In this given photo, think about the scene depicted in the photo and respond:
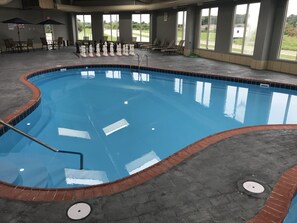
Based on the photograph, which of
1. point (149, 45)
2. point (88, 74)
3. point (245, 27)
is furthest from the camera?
point (149, 45)

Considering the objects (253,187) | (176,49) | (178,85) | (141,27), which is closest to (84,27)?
(141,27)

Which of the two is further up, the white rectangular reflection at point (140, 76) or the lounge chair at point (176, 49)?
the lounge chair at point (176, 49)

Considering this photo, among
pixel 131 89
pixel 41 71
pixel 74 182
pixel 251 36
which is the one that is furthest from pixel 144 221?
pixel 251 36

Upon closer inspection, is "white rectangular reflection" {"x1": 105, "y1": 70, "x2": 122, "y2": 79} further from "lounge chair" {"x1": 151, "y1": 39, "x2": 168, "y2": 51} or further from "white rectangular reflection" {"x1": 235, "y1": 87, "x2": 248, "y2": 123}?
"lounge chair" {"x1": 151, "y1": 39, "x2": 168, "y2": 51}

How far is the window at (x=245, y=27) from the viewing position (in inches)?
398

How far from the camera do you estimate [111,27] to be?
63.9 ft

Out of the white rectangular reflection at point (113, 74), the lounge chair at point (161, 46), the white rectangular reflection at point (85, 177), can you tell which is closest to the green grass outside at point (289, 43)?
the white rectangular reflection at point (113, 74)

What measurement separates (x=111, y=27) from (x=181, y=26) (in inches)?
268

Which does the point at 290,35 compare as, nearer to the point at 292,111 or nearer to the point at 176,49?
the point at 292,111

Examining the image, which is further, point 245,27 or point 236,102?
point 245,27

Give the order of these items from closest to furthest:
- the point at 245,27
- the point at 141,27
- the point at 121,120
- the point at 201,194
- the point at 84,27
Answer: the point at 201,194, the point at 121,120, the point at 245,27, the point at 141,27, the point at 84,27

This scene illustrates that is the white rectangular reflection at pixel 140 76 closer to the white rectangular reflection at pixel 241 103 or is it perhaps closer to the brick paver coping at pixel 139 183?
the white rectangular reflection at pixel 241 103

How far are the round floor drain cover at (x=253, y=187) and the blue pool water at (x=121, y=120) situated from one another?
163cm

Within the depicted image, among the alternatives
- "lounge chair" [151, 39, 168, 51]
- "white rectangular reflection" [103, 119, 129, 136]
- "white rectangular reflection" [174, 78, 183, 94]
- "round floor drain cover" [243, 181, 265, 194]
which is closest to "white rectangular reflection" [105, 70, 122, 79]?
"white rectangular reflection" [174, 78, 183, 94]
